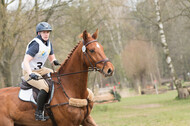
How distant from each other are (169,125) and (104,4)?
445 inches

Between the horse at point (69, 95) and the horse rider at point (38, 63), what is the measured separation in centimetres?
22

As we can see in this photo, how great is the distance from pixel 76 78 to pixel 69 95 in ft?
1.25

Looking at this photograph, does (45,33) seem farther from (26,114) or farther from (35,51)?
(26,114)

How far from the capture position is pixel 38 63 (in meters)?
5.66

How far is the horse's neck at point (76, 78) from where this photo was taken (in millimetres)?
5355

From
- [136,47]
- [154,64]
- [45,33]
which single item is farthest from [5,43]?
[154,64]

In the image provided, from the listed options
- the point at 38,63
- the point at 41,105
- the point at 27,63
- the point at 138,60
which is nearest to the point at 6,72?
the point at 38,63

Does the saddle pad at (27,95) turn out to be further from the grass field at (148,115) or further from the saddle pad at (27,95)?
the grass field at (148,115)

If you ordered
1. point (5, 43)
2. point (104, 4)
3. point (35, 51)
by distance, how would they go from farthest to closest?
point (104, 4), point (5, 43), point (35, 51)

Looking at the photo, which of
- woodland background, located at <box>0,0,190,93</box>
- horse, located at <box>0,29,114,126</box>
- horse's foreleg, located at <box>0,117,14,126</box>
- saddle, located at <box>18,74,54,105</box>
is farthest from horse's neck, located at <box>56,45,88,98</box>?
woodland background, located at <box>0,0,190,93</box>

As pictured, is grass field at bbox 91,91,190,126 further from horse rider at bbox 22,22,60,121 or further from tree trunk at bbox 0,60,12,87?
horse rider at bbox 22,22,60,121

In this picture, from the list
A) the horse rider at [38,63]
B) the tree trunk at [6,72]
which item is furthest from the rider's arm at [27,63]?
the tree trunk at [6,72]

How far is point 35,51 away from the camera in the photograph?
5.33 metres

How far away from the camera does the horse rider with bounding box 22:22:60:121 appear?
5.20 m
